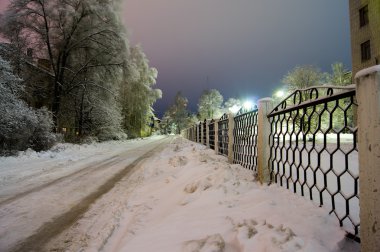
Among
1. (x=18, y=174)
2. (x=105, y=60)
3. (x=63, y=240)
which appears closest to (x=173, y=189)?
(x=63, y=240)

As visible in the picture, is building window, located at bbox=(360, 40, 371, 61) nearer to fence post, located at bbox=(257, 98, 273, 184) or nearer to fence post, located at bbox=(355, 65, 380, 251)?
fence post, located at bbox=(257, 98, 273, 184)

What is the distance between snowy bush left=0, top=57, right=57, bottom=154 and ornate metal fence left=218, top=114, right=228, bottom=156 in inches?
344

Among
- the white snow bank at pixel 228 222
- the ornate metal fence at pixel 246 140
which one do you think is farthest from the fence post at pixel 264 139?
the ornate metal fence at pixel 246 140

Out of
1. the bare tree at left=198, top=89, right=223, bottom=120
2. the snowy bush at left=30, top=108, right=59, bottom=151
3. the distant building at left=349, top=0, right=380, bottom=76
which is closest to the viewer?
the snowy bush at left=30, top=108, right=59, bottom=151

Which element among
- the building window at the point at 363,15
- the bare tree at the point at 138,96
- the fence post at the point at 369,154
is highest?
the building window at the point at 363,15

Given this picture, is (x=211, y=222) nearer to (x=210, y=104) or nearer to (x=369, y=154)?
(x=369, y=154)

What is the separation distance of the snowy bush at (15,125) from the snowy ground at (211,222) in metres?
8.64

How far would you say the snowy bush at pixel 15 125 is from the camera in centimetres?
1088

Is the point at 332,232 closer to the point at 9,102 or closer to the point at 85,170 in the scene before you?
the point at 85,170

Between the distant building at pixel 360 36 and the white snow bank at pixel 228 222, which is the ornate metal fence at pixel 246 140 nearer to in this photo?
the white snow bank at pixel 228 222

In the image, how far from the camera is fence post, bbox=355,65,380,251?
64.9 inches

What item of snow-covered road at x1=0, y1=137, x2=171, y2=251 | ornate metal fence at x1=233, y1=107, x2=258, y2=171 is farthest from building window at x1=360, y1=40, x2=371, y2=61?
snow-covered road at x1=0, y1=137, x2=171, y2=251

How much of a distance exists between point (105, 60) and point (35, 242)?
2017 centimetres

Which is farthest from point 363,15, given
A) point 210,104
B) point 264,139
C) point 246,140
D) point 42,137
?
point 210,104
